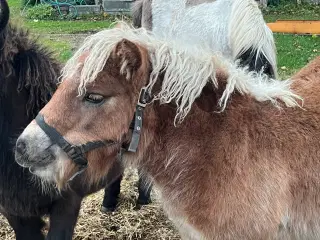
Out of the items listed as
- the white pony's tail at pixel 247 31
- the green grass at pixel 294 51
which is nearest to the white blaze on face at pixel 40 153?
the white pony's tail at pixel 247 31

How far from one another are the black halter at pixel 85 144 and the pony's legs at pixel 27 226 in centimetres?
87

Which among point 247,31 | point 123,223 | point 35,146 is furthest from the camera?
point 123,223

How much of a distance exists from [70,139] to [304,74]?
133cm

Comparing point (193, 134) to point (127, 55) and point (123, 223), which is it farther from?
point (123, 223)

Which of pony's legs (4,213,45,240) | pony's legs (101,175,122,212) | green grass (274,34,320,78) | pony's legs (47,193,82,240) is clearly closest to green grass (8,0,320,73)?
green grass (274,34,320,78)

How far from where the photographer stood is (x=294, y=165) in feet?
6.95

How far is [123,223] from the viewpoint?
12.3ft

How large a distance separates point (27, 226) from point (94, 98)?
1203 mm

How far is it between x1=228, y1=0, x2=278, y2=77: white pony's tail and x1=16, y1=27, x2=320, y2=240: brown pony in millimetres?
1128

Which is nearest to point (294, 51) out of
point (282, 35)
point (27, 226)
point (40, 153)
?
point (282, 35)

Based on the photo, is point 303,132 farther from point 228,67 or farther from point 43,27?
point 43,27

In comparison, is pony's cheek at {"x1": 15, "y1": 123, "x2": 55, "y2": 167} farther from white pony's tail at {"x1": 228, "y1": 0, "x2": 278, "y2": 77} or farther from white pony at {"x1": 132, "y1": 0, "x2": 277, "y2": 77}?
white pony's tail at {"x1": 228, "y1": 0, "x2": 278, "y2": 77}

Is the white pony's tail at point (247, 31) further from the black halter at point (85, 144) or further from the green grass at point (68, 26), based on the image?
the green grass at point (68, 26)

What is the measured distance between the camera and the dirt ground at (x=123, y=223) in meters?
3.58
